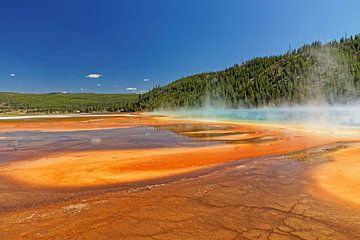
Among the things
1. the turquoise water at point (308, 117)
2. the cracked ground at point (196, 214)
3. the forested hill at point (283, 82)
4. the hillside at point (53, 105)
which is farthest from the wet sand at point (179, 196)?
the hillside at point (53, 105)

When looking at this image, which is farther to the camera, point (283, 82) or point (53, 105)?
point (53, 105)

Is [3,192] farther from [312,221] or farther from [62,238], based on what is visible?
[312,221]

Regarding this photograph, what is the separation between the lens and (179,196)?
252 inches

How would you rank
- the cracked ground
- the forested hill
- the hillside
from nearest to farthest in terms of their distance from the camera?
the cracked ground, the forested hill, the hillside

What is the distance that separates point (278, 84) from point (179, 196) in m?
84.6

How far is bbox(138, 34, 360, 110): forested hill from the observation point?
74375 mm

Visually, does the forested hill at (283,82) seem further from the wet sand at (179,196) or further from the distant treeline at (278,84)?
the wet sand at (179,196)

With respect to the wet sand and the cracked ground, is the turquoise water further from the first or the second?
the cracked ground

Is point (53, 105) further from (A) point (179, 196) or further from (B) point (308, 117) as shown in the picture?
(A) point (179, 196)

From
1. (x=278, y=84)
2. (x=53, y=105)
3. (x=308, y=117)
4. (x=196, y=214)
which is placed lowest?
(x=196, y=214)

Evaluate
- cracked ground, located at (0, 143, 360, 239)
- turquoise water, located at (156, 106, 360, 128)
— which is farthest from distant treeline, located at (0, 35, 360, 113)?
cracked ground, located at (0, 143, 360, 239)

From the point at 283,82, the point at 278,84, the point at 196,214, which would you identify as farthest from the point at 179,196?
the point at 283,82

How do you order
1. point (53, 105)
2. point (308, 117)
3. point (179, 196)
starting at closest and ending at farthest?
point (179, 196) → point (308, 117) → point (53, 105)

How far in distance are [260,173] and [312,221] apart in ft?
10.8
